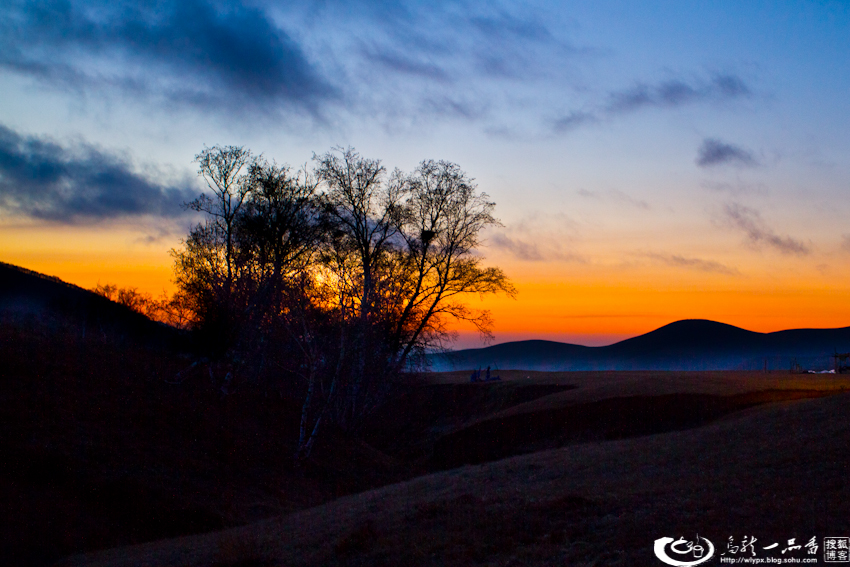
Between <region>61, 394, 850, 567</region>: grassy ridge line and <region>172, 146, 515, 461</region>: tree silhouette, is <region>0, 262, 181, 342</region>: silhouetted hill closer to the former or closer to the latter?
<region>172, 146, 515, 461</region>: tree silhouette

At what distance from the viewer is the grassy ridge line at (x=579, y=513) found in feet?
28.1

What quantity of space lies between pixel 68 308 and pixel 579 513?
56341mm

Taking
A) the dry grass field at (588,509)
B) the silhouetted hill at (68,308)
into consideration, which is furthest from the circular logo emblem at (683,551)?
the silhouetted hill at (68,308)

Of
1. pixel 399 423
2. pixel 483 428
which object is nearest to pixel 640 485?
pixel 483 428

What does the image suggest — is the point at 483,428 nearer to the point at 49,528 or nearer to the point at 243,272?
the point at 243,272

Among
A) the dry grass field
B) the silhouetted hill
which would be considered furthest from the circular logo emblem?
the silhouetted hill

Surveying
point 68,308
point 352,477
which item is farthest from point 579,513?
point 68,308

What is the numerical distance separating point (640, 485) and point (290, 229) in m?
22.9

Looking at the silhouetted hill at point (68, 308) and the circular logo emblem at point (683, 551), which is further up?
the silhouetted hill at point (68, 308)

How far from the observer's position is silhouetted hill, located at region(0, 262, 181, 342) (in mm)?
45822

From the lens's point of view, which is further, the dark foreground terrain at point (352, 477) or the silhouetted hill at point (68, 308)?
the silhouetted hill at point (68, 308)

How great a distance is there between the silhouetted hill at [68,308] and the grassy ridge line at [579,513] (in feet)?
93.5

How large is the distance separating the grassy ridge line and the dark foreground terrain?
0.06 m

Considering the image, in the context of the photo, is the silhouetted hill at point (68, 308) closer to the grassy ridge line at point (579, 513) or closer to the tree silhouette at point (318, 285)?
the tree silhouette at point (318, 285)
